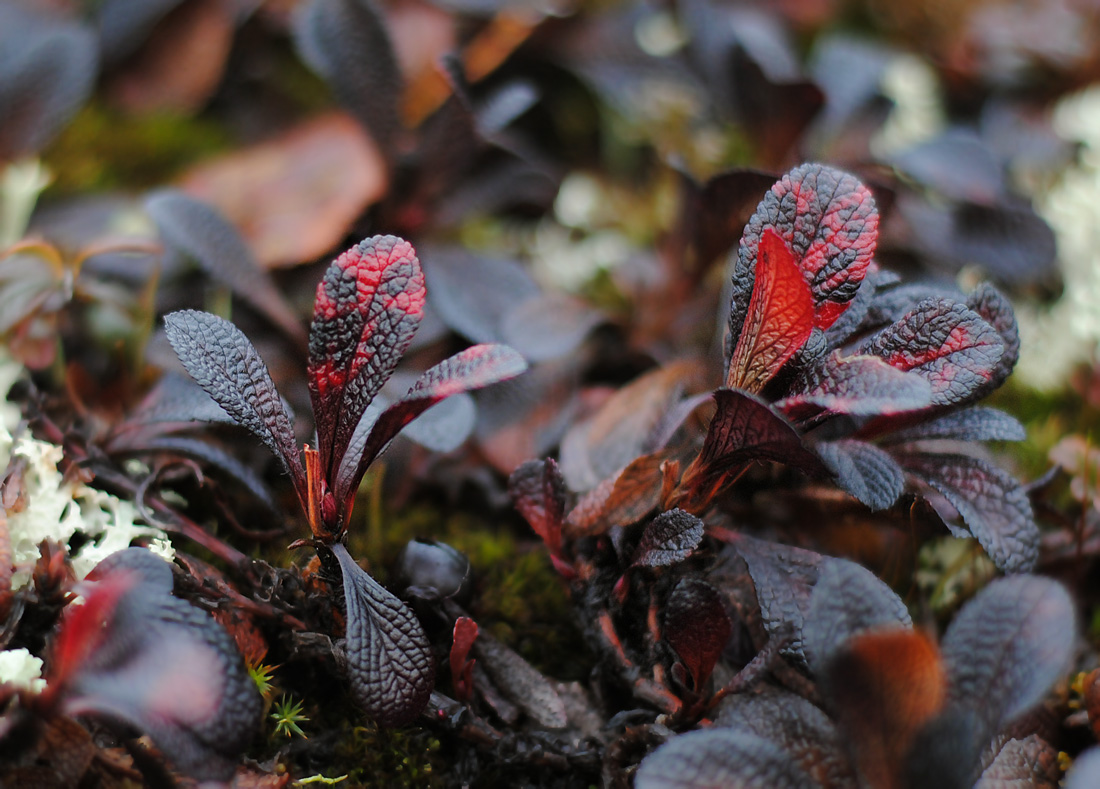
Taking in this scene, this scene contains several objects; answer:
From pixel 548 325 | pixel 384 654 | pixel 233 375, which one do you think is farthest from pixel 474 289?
pixel 384 654

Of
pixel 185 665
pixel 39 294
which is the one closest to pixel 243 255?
pixel 39 294

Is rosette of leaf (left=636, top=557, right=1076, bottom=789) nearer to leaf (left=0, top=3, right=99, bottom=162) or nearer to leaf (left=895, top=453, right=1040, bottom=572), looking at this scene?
leaf (left=895, top=453, right=1040, bottom=572)

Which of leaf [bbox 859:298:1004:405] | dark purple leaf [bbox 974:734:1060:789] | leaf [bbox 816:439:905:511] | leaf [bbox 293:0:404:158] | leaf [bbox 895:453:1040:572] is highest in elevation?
leaf [bbox 293:0:404:158]

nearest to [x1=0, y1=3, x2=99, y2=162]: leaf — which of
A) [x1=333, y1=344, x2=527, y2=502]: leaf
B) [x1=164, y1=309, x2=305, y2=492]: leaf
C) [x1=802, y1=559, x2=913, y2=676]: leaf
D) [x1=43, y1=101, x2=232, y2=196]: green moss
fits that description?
[x1=43, y1=101, x2=232, y2=196]: green moss

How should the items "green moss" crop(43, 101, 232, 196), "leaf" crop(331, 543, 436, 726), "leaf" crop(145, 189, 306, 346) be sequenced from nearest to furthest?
"leaf" crop(331, 543, 436, 726) < "leaf" crop(145, 189, 306, 346) < "green moss" crop(43, 101, 232, 196)

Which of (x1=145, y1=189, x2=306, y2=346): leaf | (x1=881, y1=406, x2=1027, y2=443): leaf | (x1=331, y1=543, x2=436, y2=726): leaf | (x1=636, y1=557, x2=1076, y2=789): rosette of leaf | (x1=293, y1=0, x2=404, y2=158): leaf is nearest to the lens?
(x1=636, y1=557, x2=1076, y2=789): rosette of leaf

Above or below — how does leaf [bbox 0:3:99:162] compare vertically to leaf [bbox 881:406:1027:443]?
above

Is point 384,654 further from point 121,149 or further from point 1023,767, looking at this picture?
point 121,149

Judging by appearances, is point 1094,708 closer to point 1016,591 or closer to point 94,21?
point 1016,591
